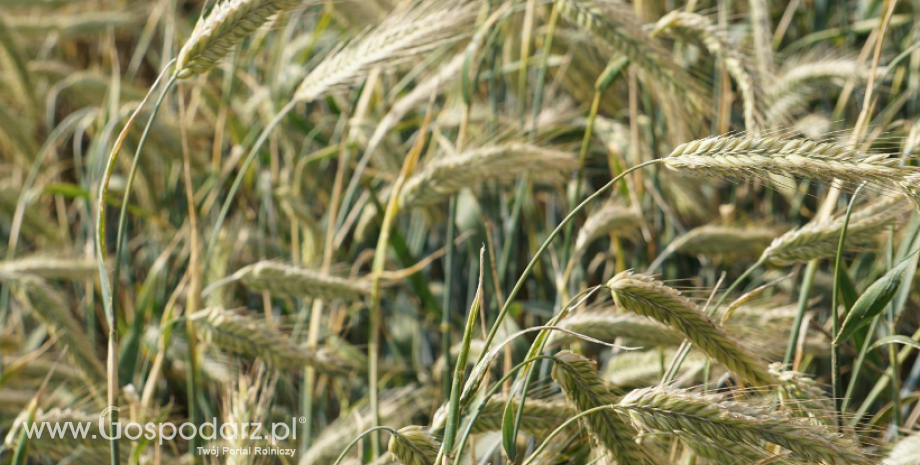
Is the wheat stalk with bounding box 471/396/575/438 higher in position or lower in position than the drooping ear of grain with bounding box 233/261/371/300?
lower

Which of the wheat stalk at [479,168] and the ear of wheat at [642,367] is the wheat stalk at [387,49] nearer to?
the wheat stalk at [479,168]

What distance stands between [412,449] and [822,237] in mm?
663

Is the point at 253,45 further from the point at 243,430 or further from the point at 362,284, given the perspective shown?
the point at 243,430

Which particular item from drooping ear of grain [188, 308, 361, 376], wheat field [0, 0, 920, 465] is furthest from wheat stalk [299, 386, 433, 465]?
drooping ear of grain [188, 308, 361, 376]

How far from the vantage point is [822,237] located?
1.12 meters

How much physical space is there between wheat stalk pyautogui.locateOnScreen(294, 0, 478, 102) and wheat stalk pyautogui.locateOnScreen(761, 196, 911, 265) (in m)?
0.63

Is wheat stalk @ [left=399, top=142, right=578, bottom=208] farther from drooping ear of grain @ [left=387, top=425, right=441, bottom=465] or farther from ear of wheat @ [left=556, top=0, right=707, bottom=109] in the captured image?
drooping ear of grain @ [left=387, top=425, right=441, bottom=465]

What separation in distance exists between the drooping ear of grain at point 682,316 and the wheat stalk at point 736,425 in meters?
0.09

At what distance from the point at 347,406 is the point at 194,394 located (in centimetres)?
35

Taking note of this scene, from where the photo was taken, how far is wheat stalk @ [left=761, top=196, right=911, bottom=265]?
3.66 feet

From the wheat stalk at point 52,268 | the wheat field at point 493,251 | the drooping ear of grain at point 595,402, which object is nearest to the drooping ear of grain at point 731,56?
the wheat field at point 493,251

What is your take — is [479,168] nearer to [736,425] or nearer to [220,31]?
[220,31]

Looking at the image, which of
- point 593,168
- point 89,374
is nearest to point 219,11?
point 89,374

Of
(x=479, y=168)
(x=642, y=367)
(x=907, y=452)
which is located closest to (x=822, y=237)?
(x=907, y=452)
